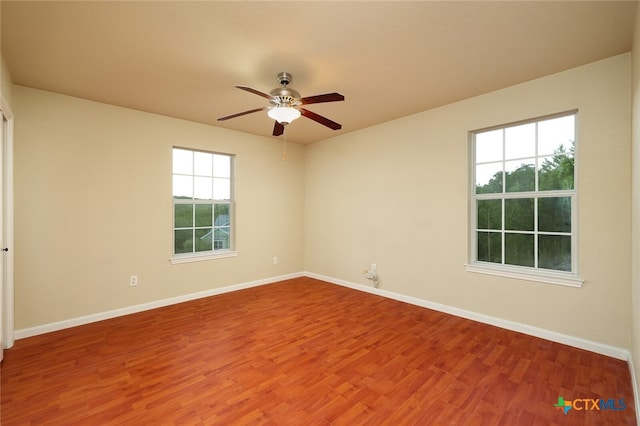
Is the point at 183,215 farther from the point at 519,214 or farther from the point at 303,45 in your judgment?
the point at 519,214

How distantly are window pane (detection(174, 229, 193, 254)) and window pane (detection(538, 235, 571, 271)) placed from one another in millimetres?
4441

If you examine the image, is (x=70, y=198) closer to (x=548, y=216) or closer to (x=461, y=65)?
(x=461, y=65)

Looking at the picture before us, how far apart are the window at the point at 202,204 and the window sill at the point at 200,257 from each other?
13mm

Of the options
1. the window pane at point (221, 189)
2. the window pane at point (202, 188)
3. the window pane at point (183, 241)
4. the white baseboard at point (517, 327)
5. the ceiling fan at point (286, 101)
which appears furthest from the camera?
the window pane at point (221, 189)

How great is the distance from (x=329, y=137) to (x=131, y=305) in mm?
3888

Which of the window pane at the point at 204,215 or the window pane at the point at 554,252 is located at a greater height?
the window pane at the point at 204,215

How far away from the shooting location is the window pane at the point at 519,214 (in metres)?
3.03

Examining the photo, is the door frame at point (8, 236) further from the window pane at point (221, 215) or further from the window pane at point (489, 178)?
the window pane at point (489, 178)

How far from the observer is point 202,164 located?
439cm

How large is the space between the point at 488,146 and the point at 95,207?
472 centimetres

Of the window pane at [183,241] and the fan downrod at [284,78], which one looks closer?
the fan downrod at [284,78]

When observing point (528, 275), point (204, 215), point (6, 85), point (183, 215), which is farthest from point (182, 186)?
point (528, 275)

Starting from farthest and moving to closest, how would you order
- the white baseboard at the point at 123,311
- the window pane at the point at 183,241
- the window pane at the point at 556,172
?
1. the window pane at the point at 183,241
2. the white baseboard at the point at 123,311
3. the window pane at the point at 556,172

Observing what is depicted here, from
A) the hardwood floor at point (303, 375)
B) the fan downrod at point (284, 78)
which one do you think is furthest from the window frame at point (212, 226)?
the fan downrod at point (284, 78)
